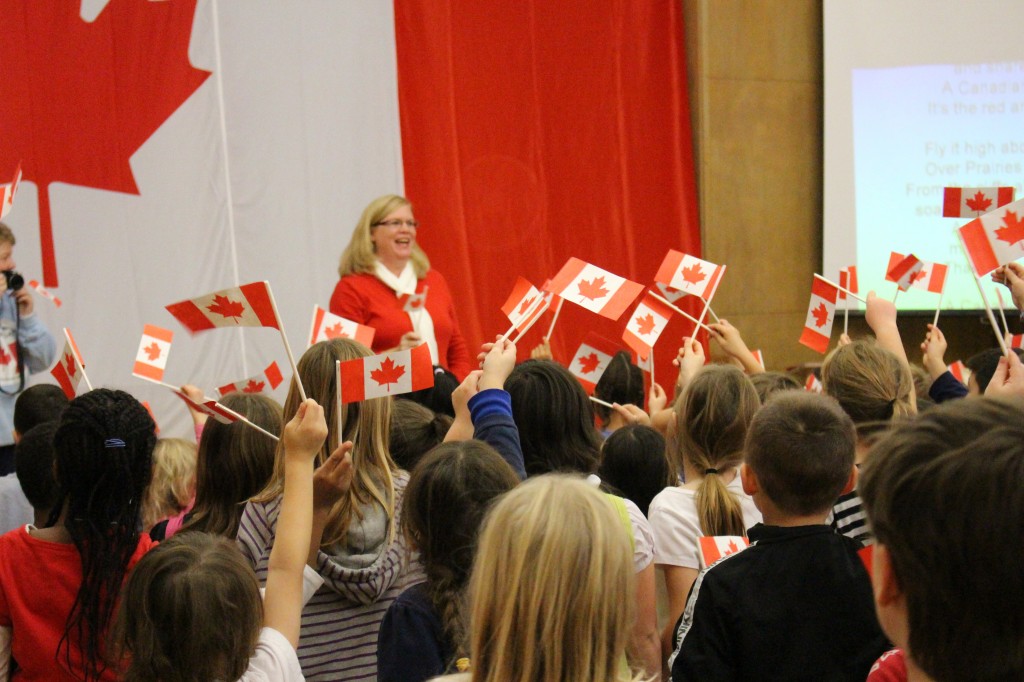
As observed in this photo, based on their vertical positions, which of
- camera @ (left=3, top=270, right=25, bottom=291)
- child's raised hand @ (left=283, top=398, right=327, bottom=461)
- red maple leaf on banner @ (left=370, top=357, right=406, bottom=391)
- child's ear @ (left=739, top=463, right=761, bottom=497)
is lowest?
child's ear @ (left=739, top=463, right=761, bottom=497)

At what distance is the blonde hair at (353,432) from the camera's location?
1818mm

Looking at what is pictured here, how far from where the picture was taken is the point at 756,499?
5.31ft

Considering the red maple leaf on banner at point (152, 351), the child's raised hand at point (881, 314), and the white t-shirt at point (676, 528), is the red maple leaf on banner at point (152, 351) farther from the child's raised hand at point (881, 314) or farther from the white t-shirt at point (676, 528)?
the child's raised hand at point (881, 314)

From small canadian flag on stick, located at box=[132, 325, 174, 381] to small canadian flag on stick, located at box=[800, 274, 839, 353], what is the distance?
194 centimetres

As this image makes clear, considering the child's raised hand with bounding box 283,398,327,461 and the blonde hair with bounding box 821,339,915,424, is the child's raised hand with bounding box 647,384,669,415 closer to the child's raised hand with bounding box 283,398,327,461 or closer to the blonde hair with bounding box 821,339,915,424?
the blonde hair with bounding box 821,339,915,424

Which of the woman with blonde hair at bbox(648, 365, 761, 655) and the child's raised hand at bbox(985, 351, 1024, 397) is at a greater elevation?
the child's raised hand at bbox(985, 351, 1024, 397)

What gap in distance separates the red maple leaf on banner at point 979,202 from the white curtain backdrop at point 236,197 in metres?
3.40

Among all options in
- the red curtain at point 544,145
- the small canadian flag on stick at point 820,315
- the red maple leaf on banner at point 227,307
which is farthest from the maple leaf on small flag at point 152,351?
the red curtain at point 544,145

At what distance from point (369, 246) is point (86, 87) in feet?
5.42

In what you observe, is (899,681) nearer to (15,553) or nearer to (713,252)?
(15,553)

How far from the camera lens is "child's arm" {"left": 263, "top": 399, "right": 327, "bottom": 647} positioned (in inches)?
57.4

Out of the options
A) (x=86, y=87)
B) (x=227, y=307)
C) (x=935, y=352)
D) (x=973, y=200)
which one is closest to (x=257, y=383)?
(x=227, y=307)

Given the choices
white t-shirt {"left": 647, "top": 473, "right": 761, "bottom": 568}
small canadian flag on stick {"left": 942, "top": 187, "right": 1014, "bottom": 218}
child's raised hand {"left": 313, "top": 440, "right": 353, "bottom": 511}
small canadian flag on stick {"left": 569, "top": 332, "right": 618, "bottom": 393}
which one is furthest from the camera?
small canadian flag on stick {"left": 942, "top": 187, "right": 1014, "bottom": 218}

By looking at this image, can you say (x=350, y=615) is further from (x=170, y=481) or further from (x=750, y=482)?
(x=170, y=481)
